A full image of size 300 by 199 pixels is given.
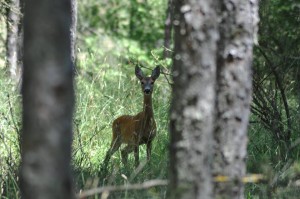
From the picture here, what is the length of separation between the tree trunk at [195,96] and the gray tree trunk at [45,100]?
119cm

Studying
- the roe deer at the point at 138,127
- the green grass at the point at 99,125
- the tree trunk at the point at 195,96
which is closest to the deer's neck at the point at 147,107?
the roe deer at the point at 138,127

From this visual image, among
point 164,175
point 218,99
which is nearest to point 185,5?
point 218,99

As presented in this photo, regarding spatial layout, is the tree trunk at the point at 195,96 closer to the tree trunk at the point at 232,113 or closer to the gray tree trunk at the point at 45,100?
the tree trunk at the point at 232,113

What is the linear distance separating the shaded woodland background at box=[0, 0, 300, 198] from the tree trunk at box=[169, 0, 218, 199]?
1.91 ft

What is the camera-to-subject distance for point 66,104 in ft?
11.7

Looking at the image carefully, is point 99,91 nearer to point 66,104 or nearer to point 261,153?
point 261,153

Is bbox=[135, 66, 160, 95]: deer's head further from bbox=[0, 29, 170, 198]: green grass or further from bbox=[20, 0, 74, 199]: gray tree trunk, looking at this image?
bbox=[20, 0, 74, 199]: gray tree trunk

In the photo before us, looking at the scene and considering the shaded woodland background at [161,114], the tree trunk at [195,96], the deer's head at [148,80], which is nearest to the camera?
the tree trunk at [195,96]

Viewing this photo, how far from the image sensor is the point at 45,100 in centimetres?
350

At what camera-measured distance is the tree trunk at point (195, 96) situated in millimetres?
4570

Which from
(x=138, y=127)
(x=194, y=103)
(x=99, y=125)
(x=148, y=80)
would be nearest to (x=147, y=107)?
(x=138, y=127)

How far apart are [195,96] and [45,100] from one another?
1.30m

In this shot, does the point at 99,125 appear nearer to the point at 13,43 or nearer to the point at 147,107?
the point at 147,107

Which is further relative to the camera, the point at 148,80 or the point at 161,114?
the point at 161,114
